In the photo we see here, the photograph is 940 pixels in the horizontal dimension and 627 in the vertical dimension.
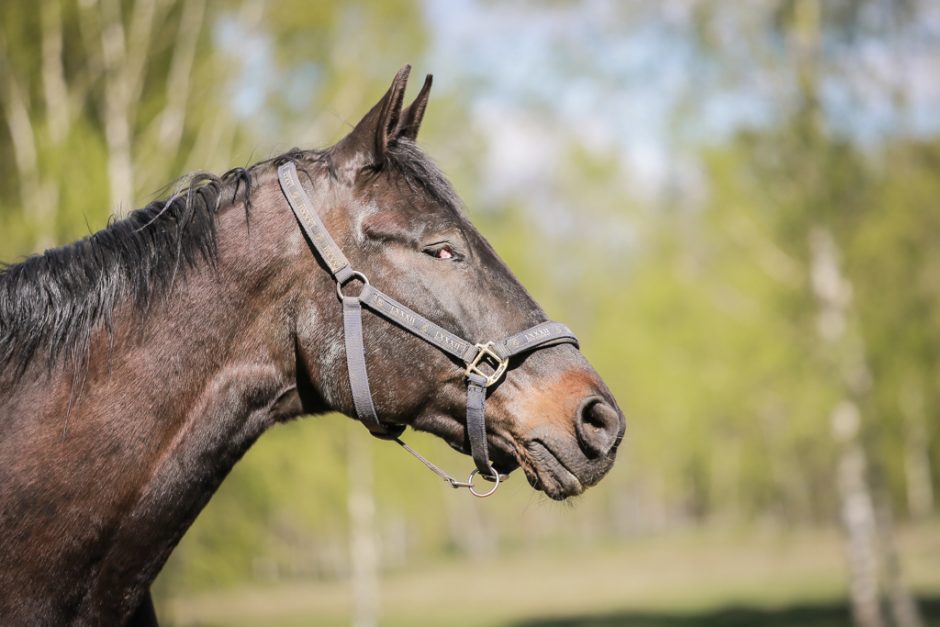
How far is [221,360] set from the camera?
2812 millimetres

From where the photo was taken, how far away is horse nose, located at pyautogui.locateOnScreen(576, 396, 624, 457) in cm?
273

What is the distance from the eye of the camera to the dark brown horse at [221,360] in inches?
103

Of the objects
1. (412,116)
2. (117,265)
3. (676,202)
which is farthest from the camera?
(676,202)

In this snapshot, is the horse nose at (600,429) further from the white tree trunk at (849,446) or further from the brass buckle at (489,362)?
the white tree trunk at (849,446)

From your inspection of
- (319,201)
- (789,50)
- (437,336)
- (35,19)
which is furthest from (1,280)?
(789,50)

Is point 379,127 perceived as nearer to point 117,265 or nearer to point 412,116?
point 412,116

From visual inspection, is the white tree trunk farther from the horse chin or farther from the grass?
the horse chin

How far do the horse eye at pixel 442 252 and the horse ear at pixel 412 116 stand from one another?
0.47 metres

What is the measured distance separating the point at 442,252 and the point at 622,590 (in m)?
29.5

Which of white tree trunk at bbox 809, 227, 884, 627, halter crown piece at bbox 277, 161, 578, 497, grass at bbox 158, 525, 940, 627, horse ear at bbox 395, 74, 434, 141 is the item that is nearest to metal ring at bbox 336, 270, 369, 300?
halter crown piece at bbox 277, 161, 578, 497

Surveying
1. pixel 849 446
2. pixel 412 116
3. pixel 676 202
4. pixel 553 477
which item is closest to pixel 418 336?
pixel 553 477

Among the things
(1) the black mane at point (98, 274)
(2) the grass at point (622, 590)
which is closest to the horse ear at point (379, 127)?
(1) the black mane at point (98, 274)

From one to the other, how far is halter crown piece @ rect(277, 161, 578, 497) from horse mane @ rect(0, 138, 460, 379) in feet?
1.15

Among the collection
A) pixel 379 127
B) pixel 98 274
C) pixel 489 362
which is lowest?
pixel 489 362
